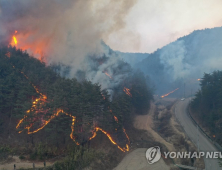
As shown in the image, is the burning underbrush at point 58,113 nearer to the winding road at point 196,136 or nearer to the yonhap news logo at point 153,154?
the yonhap news logo at point 153,154

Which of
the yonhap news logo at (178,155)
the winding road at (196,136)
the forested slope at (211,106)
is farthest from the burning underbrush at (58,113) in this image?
the forested slope at (211,106)

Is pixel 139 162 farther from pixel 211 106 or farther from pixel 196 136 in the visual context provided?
pixel 211 106

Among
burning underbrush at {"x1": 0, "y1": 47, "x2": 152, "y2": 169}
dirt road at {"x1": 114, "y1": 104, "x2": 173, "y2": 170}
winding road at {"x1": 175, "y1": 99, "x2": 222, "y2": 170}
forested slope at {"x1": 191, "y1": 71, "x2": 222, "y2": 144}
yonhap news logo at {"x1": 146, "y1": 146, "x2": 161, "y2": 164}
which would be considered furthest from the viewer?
forested slope at {"x1": 191, "y1": 71, "x2": 222, "y2": 144}

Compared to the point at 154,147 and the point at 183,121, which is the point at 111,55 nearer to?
the point at 183,121

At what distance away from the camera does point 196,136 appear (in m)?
36.2

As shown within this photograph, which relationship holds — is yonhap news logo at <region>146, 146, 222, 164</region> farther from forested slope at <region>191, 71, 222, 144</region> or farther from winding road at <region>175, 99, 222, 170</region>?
forested slope at <region>191, 71, 222, 144</region>

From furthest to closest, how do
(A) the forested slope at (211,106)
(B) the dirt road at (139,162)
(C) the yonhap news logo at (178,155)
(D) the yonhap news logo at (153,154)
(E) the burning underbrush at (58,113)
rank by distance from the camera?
(A) the forested slope at (211,106)
(E) the burning underbrush at (58,113)
(D) the yonhap news logo at (153,154)
(C) the yonhap news logo at (178,155)
(B) the dirt road at (139,162)

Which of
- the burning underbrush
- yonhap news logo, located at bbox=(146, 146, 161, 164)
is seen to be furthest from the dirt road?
the burning underbrush

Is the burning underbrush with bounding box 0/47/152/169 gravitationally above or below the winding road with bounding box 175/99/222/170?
above

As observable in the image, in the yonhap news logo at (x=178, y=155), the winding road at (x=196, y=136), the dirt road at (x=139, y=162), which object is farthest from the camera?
the yonhap news logo at (x=178, y=155)

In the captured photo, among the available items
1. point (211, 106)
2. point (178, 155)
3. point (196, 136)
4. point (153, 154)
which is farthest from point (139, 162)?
point (211, 106)

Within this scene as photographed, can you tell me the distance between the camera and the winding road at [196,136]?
990 inches

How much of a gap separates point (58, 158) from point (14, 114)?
442 inches

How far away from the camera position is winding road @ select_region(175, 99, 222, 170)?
82.5ft
